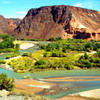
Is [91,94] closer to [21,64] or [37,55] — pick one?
[21,64]

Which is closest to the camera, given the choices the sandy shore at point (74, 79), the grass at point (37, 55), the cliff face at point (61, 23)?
the sandy shore at point (74, 79)

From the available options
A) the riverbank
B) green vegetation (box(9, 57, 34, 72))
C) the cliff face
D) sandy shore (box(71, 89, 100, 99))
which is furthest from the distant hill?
the riverbank

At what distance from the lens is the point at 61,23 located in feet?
503

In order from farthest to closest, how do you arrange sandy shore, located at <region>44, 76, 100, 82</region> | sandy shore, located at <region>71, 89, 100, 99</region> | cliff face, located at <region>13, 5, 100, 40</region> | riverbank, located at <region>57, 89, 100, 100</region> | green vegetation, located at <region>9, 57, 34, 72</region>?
cliff face, located at <region>13, 5, 100, 40</region>, green vegetation, located at <region>9, 57, 34, 72</region>, sandy shore, located at <region>44, 76, 100, 82</region>, sandy shore, located at <region>71, 89, 100, 99</region>, riverbank, located at <region>57, 89, 100, 100</region>

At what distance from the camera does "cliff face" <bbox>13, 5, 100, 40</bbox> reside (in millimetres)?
142750

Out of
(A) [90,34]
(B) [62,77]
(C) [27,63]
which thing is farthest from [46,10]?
(B) [62,77]

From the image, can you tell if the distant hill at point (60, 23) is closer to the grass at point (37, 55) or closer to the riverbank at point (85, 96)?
the grass at point (37, 55)

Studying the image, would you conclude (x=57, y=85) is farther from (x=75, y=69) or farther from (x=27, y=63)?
(x=27, y=63)

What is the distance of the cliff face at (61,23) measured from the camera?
468 feet

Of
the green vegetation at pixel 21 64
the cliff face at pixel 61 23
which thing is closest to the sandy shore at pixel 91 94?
the green vegetation at pixel 21 64

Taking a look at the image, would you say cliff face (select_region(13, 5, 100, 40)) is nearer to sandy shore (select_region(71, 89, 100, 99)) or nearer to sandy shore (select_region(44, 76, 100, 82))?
sandy shore (select_region(44, 76, 100, 82))

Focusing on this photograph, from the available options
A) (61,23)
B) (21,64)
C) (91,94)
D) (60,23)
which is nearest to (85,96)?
(91,94)

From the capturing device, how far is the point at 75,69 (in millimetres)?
52812

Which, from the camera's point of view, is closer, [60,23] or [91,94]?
[91,94]
